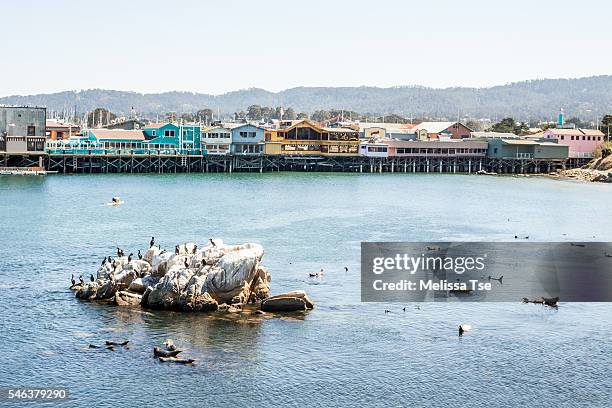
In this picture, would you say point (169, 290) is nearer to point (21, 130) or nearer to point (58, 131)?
point (21, 130)

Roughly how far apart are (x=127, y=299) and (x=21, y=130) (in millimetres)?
68345

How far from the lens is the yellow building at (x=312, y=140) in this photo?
106375mm

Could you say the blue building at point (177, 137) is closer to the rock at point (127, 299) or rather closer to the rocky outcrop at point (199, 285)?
the rocky outcrop at point (199, 285)

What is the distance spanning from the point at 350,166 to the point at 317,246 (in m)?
64.7

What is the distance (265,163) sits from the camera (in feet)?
344

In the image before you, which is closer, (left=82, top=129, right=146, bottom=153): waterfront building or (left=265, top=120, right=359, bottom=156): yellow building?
(left=82, top=129, right=146, bottom=153): waterfront building

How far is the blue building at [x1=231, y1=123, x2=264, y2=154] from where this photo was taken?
340ft

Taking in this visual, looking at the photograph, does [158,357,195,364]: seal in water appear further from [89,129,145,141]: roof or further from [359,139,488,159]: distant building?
[359,139,488,159]: distant building

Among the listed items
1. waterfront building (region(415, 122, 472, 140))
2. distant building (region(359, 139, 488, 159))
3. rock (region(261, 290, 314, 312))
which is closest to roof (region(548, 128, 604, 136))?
distant building (region(359, 139, 488, 159))

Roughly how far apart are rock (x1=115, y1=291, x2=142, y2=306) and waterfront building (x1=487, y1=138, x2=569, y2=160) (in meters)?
85.8

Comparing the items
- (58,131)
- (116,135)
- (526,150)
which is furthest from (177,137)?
(526,150)

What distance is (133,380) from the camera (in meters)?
23.4

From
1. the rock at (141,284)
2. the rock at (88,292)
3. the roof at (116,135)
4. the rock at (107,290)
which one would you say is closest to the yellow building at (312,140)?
the roof at (116,135)

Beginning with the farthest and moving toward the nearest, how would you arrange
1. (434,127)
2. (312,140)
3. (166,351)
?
(434,127)
(312,140)
(166,351)
